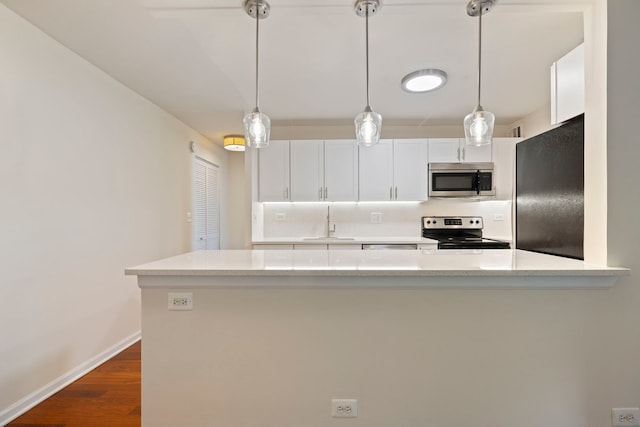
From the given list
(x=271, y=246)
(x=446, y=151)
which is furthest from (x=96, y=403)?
(x=446, y=151)

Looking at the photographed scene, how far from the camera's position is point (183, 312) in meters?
1.47

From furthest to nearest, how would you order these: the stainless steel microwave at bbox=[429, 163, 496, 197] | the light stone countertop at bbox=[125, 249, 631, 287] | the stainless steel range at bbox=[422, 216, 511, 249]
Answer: the stainless steel range at bbox=[422, 216, 511, 249] → the stainless steel microwave at bbox=[429, 163, 496, 197] → the light stone countertop at bbox=[125, 249, 631, 287]

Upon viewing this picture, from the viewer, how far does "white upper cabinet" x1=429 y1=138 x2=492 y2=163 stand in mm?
3854

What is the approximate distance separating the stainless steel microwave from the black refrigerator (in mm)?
1696

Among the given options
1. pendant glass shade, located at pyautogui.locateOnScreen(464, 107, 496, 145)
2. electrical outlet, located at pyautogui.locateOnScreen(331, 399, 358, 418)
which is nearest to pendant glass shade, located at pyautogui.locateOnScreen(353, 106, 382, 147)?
pendant glass shade, located at pyautogui.locateOnScreen(464, 107, 496, 145)

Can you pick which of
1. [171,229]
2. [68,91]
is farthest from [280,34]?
[171,229]

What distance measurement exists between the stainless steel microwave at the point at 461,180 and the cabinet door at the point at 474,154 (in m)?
0.06

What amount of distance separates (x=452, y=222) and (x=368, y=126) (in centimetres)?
286

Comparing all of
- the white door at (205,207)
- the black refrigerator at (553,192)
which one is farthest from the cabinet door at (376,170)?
the white door at (205,207)

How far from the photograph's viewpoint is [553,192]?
1.78m

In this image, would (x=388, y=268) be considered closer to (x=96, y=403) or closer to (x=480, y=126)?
(x=480, y=126)

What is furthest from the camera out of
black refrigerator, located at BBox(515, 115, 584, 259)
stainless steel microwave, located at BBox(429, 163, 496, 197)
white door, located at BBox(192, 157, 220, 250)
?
white door, located at BBox(192, 157, 220, 250)

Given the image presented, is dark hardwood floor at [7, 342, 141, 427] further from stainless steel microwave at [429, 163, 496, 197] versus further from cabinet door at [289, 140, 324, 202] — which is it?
stainless steel microwave at [429, 163, 496, 197]

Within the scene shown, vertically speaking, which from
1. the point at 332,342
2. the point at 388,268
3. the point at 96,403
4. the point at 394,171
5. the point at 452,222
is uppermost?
the point at 394,171
